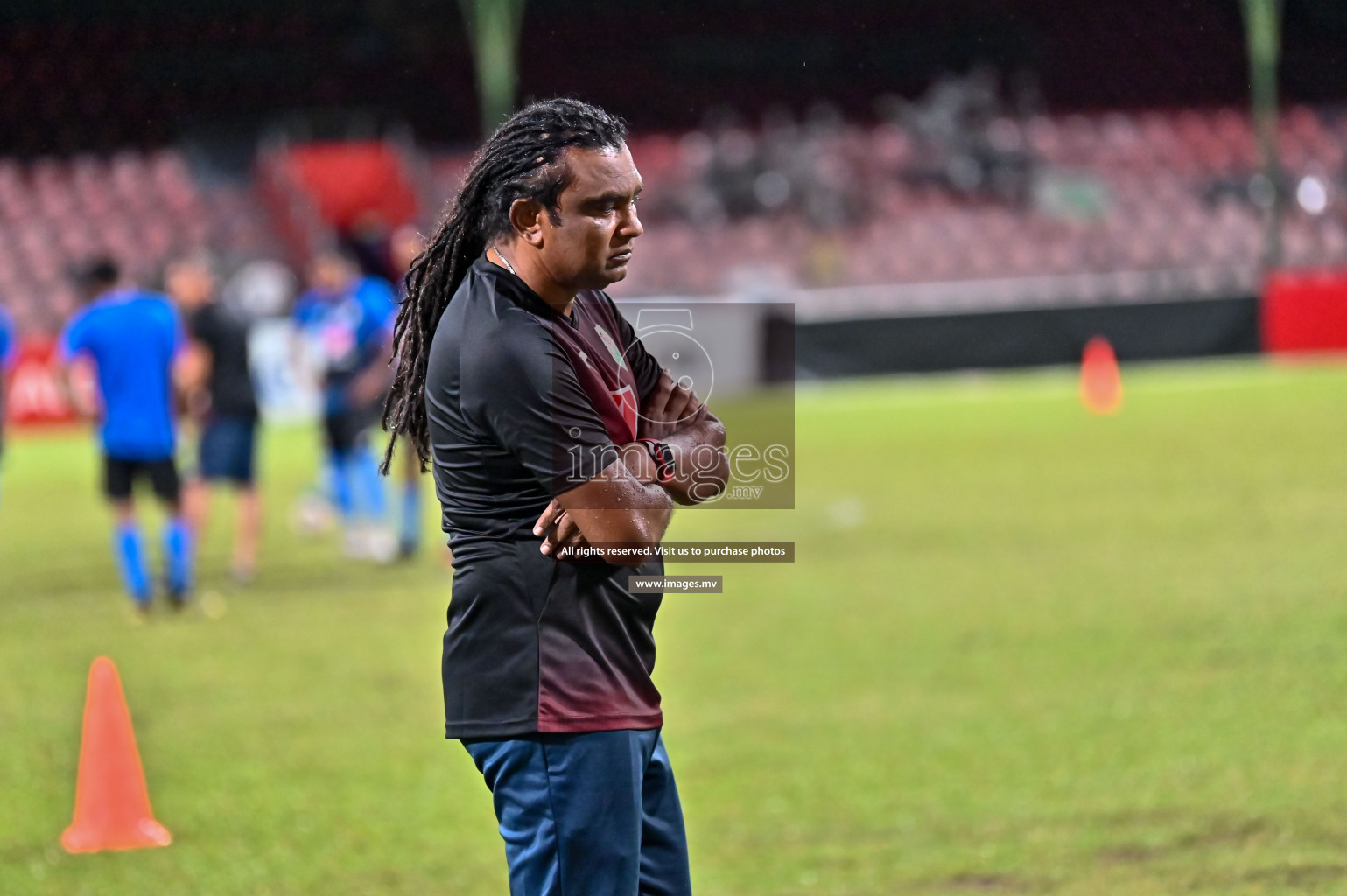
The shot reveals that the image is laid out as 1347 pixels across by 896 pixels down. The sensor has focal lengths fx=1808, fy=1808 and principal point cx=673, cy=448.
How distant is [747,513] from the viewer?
595 inches

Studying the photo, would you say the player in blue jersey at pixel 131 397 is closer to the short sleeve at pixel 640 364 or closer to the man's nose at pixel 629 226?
the short sleeve at pixel 640 364

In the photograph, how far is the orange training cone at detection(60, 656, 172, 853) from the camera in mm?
6434

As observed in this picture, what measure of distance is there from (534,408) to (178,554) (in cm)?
895

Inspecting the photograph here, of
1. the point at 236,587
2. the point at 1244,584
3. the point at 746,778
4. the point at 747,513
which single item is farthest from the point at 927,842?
the point at 747,513

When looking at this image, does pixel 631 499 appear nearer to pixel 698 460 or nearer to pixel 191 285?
pixel 698 460

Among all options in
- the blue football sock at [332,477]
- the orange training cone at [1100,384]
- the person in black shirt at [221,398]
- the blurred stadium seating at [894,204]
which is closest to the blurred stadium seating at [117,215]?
the blurred stadium seating at [894,204]

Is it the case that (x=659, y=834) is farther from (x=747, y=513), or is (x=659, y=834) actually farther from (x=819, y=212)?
Answer: (x=819, y=212)

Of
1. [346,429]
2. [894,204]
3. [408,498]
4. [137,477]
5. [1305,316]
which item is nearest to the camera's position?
[137,477]

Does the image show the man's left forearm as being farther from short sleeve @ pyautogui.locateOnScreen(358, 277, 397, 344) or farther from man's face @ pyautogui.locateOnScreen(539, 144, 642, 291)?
short sleeve @ pyautogui.locateOnScreen(358, 277, 397, 344)

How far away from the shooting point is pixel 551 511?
10.3ft

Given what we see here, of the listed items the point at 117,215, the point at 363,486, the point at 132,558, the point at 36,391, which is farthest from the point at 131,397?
the point at 117,215

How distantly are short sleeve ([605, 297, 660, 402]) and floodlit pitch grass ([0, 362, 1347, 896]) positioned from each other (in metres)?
1.11

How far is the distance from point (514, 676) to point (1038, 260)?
102 feet

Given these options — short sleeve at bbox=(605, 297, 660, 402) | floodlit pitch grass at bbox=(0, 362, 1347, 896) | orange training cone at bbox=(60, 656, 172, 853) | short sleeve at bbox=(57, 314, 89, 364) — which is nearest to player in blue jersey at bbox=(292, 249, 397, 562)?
floodlit pitch grass at bbox=(0, 362, 1347, 896)
